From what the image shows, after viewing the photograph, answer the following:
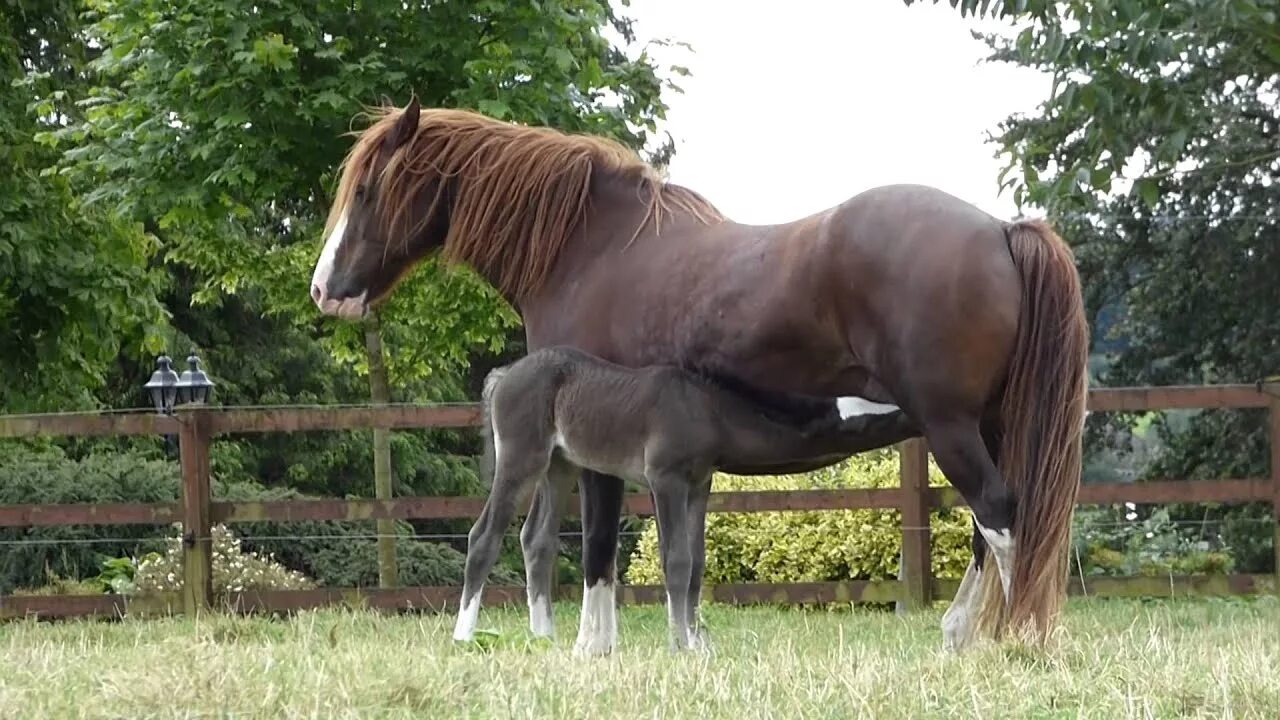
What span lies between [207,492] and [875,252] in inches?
227

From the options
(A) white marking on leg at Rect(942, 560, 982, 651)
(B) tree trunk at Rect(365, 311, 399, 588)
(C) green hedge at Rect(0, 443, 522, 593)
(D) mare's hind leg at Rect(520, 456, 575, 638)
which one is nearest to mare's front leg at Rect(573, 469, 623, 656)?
(D) mare's hind leg at Rect(520, 456, 575, 638)

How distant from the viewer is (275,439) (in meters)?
20.2

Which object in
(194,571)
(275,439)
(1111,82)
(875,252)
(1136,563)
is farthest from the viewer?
(275,439)

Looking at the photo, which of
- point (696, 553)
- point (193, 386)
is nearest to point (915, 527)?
point (696, 553)

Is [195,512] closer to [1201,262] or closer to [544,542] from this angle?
[544,542]

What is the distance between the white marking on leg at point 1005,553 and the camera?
575cm

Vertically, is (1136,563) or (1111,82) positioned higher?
(1111,82)

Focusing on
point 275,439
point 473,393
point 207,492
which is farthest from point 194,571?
point 473,393

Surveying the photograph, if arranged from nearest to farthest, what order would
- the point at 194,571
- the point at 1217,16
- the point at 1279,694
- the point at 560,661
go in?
the point at 1279,694, the point at 560,661, the point at 1217,16, the point at 194,571

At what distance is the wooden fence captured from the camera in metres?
9.78

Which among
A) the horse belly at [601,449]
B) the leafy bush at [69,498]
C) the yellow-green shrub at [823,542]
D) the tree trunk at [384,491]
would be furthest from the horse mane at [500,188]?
the leafy bush at [69,498]

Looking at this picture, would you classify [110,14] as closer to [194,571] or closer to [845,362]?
[194,571]

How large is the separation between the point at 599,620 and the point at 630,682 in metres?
1.83

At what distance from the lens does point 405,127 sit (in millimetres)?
6840
